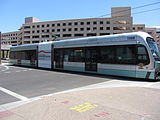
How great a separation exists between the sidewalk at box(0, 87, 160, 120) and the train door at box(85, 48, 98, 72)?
721 centimetres

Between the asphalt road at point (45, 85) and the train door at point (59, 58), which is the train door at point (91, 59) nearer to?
the asphalt road at point (45, 85)

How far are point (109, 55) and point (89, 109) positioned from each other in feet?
26.0

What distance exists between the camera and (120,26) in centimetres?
7156

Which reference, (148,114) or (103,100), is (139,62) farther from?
(148,114)

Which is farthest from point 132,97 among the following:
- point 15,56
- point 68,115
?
point 15,56

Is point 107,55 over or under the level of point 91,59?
over

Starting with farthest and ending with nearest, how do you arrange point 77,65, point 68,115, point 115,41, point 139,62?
point 77,65 → point 115,41 → point 139,62 → point 68,115

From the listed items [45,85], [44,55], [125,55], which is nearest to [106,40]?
[125,55]

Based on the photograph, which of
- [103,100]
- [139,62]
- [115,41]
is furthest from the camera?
[115,41]

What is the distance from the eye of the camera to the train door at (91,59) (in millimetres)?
13125

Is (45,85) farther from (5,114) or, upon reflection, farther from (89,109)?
(89,109)

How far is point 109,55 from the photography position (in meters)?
12.1

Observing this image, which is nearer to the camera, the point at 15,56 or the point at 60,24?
the point at 15,56

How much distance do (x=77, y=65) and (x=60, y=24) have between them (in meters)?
67.6
